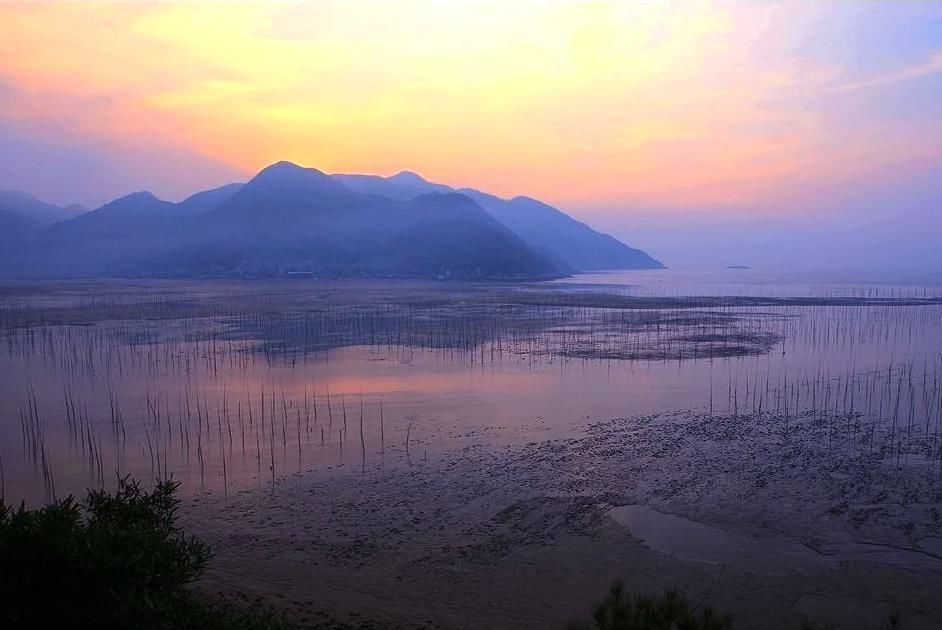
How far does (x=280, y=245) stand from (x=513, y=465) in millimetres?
149790

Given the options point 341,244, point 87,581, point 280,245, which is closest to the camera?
point 87,581

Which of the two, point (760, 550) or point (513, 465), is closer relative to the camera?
point (760, 550)

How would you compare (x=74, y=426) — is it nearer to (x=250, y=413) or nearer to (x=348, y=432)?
(x=250, y=413)

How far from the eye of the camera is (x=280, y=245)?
156 meters

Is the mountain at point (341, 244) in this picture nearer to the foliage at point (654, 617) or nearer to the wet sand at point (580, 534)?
the wet sand at point (580, 534)

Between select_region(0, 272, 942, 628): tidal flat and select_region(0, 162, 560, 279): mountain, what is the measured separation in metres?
107

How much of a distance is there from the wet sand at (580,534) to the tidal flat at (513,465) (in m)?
0.05

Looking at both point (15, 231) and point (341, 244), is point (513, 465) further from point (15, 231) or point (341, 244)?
point (15, 231)

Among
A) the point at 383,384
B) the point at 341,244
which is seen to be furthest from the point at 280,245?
the point at 383,384

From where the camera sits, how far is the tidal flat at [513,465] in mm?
10047

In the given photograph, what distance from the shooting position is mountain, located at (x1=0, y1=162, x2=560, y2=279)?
140m

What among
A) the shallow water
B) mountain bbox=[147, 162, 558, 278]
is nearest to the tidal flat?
the shallow water

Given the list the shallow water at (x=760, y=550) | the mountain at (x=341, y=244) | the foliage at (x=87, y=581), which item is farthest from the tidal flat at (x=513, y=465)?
the mountain at (x=341, y=244)

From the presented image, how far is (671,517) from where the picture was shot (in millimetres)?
12523
